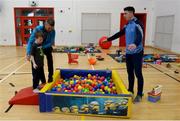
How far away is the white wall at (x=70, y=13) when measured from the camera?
12.4m

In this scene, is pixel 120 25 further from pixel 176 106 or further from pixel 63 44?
pixel 176 106

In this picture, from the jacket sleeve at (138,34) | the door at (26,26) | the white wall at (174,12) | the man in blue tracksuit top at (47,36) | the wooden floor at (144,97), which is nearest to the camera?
the wooden floor at (144,97)

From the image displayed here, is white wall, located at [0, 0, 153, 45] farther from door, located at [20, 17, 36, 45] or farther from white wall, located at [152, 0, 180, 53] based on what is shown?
white wall, located at [152, 0, 180, 53]

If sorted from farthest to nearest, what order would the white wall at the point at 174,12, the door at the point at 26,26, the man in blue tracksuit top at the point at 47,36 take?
the door at the point at 26,26
the white wall at the point at 174,12
the man in blue tracksuit top at the point at 47,36

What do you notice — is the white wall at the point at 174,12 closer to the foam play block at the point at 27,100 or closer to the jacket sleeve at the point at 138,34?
the jacket sleeve at the point at 138,34

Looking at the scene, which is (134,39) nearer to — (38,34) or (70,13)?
(38,34)

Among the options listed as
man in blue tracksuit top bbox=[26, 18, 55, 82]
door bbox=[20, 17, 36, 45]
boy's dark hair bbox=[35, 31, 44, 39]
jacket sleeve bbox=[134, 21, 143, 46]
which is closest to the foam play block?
man in blue tracksuit top bbox=[26, 18, 55, 82]

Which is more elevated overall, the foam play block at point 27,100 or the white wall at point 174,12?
the white wall at point 174,12

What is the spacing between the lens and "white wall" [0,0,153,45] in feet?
40.8

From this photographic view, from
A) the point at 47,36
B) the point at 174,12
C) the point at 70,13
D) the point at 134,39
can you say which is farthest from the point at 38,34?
the point at 70,13

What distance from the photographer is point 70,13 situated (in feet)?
41.4

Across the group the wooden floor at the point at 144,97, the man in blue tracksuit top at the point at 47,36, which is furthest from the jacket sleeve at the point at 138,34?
the man in blue tracksuit top at the point at 47,36

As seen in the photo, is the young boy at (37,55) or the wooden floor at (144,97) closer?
the wooden floor at (144,97)

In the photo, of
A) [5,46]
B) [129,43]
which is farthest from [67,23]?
[129,43]
